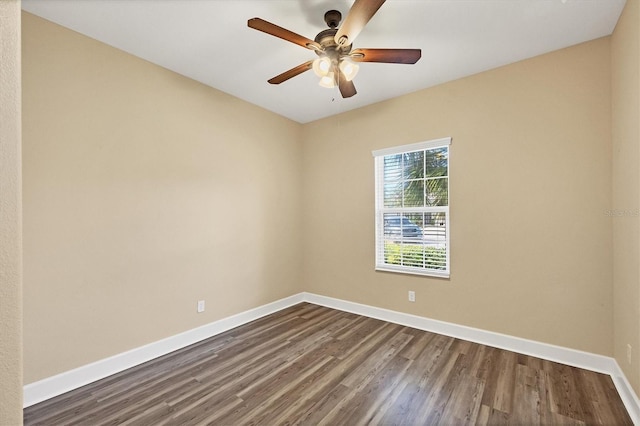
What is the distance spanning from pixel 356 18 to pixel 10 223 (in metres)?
1.85

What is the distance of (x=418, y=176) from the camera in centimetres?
348

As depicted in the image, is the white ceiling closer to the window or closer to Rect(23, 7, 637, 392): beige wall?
Rect(23, 7, 637, 392): beige wall

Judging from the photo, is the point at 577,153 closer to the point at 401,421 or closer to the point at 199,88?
the point at 401,421

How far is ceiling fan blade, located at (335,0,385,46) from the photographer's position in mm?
1583

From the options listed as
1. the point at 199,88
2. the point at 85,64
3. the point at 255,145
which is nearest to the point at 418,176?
the point at 255,145

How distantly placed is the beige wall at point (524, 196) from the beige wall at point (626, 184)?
12 centimetres

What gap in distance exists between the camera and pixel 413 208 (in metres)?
3.51

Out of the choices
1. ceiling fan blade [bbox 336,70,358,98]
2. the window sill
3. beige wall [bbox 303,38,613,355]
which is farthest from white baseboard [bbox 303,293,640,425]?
ceiling fan blade [bbox 336,70,358,98]

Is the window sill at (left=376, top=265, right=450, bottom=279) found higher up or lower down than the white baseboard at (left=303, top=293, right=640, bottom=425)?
higher up

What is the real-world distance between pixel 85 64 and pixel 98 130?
0.53m

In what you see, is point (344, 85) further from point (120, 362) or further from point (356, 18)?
point (120, 362)

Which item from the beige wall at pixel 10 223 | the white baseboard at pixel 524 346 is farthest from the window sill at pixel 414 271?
the beige wall at pixel 10 223

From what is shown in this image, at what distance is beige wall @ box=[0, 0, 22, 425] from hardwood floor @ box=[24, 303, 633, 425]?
1551 millimetres

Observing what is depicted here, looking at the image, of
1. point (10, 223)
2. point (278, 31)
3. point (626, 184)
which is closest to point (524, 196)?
point (626, 184)
